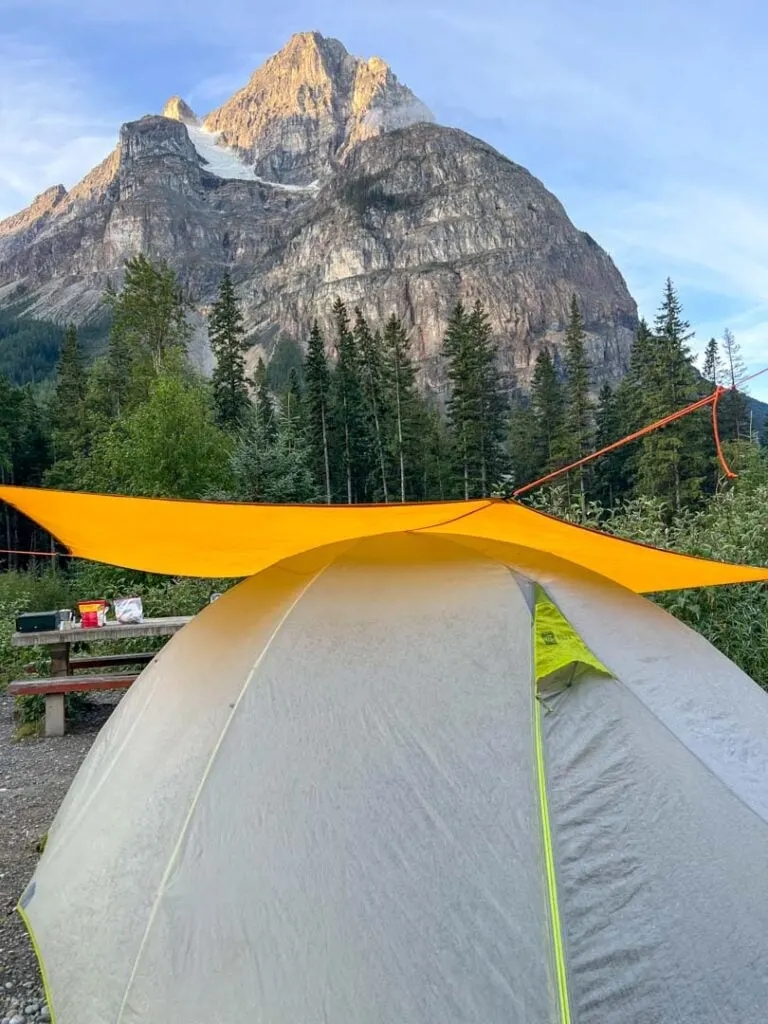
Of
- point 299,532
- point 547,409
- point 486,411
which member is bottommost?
point 299,532

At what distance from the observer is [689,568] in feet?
11.5

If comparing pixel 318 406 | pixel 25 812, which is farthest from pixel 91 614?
pixel 318 406

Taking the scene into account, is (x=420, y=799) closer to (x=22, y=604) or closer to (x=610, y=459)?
(x=22, y=604)

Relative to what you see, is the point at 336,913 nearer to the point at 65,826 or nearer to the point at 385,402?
the point at 65,826

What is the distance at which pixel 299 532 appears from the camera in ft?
10.3

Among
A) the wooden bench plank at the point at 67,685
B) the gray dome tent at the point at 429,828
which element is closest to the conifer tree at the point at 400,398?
the wooden bench plank at the point at 67,685

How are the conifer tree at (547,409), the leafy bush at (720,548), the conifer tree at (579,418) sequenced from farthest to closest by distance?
the conifer tree at (547,409), the conifer tree at (579,418), the leafy bush at (720,548)

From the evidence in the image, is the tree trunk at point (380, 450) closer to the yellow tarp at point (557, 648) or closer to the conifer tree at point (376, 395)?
the conifer tree at point (376, 395)

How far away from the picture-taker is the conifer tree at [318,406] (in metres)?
43.6

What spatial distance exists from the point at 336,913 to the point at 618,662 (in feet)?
4.50

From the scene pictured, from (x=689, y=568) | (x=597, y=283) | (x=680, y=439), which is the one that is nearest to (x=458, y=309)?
(x=680, y=439)

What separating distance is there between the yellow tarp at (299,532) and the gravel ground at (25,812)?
1839 mm

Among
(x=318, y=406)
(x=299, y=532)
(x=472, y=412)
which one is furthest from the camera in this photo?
(x=472, y=412)

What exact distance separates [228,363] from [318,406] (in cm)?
620
